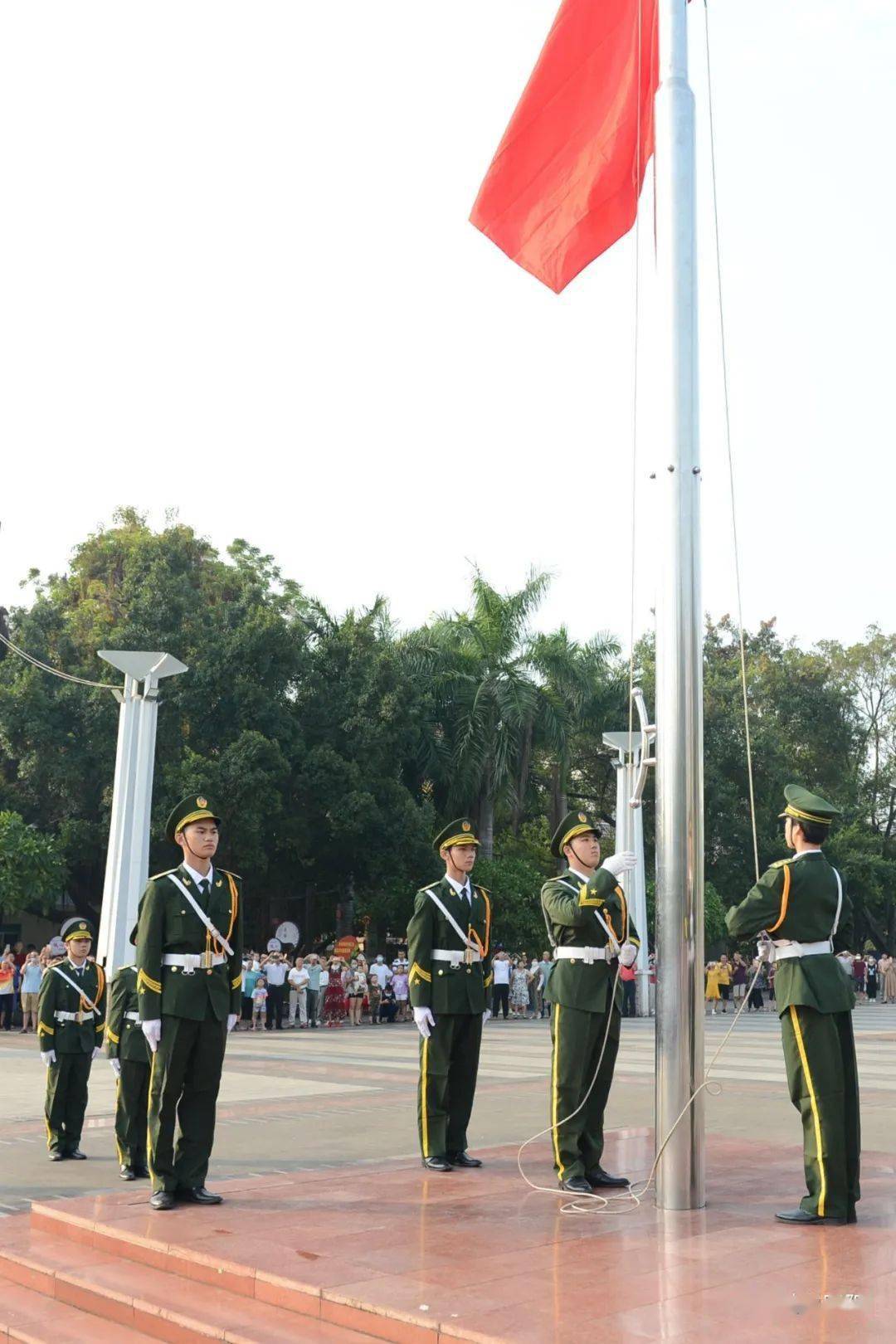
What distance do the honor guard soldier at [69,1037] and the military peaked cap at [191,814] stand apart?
2.48 meters

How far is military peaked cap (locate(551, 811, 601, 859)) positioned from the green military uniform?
2694 mm

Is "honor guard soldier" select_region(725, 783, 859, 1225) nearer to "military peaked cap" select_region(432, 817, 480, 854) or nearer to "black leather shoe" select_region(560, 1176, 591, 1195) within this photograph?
"black leather shoe" select_region(560, 1176, 591, 1195)

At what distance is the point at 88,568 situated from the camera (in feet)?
116

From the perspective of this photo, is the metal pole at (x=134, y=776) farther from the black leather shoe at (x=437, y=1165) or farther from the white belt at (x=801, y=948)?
the white belt at (x=801, y=948)

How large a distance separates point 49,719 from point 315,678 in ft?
21.2

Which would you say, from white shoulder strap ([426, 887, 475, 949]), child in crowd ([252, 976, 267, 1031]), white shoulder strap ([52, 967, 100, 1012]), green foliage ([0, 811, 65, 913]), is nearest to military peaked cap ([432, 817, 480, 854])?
white shoulder strap ([426, 887, 475, 949])

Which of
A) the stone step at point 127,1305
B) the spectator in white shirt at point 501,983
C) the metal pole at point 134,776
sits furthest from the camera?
the spectator in white shirt at point 501,983

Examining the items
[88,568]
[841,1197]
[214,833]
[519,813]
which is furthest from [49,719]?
[841,1197]

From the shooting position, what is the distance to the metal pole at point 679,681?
5.99m

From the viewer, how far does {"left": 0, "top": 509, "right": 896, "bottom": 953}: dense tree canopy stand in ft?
100

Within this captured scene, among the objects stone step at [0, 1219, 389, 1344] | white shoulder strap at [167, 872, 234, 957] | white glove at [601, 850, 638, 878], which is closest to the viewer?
stone step at [0, 1219, 389, 1344]

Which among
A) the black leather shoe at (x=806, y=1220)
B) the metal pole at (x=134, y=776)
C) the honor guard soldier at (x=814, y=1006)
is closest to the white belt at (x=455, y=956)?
the honor guard soldier at (x=814, y=1006)

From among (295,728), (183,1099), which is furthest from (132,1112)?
(295,728)

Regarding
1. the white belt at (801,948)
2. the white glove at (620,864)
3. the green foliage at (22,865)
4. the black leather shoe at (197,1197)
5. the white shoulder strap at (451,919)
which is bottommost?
the black leather shoe at (197,1197)
